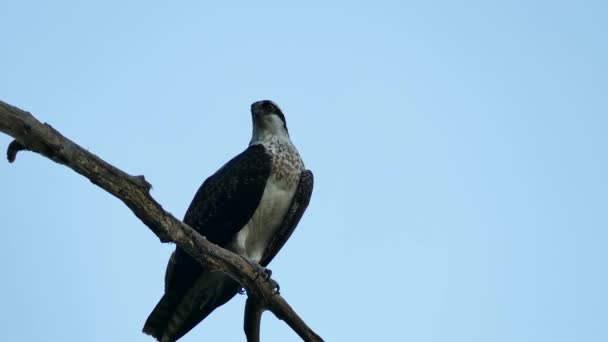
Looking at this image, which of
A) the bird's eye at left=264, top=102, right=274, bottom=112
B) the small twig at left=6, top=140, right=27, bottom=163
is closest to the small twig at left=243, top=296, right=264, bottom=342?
the small twig at left=6, top=140, right=27, bottom=163

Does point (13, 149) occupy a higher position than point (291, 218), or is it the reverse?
point (291, 218)

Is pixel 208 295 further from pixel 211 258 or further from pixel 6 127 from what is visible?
pixel 6 127

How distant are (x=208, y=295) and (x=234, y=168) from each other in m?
1.16

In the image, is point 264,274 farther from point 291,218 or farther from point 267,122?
point 267,122

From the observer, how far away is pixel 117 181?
5.46 metres

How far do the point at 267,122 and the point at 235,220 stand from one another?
1.42 meters

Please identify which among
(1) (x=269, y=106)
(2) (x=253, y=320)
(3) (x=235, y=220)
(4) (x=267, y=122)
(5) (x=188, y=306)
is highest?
(1) (x=269, y=106)

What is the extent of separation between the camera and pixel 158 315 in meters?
7.46

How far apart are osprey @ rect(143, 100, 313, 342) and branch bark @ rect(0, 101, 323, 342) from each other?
1156 mm

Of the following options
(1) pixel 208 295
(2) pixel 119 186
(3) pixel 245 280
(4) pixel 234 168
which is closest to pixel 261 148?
(4) pixel 234 168

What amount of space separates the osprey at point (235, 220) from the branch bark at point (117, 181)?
1.16 metres

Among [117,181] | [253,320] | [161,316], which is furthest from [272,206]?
[117,181]

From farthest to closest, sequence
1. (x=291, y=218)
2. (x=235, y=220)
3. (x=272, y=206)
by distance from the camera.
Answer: (x=291, y=218) → (x=272, y=206) → (x=235, y=220)

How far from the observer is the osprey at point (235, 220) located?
24.8 ft
